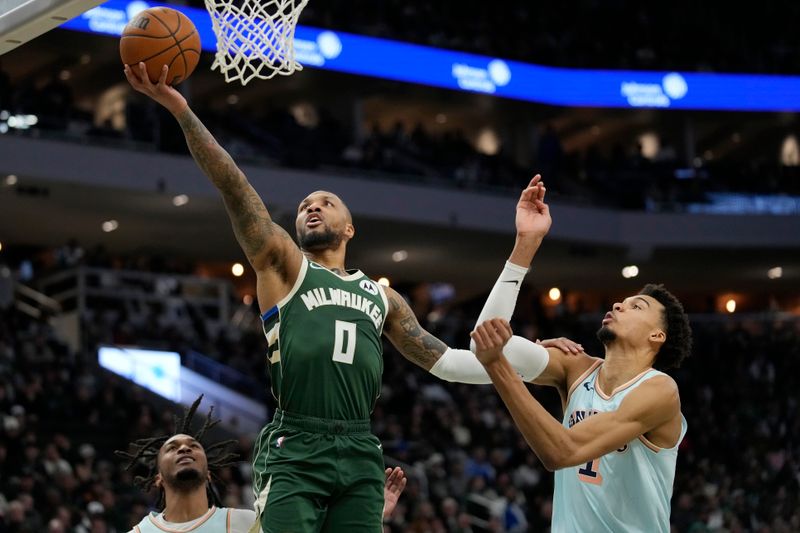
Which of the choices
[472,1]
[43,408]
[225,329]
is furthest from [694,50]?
[43,408]

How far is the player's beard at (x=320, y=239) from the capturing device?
17.7 ft

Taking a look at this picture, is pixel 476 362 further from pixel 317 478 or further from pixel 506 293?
pixel 317 478

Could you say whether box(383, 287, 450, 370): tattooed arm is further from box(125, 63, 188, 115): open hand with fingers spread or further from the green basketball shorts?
box(125, 63, 188, 115): open hand with fingers spread

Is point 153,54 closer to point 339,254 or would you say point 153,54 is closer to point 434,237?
point 339,254

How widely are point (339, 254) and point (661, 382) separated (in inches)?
57.3

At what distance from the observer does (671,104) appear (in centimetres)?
3027

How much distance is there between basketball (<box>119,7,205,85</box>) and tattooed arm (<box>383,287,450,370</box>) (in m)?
1.30

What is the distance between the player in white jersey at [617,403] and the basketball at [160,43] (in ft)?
5.07

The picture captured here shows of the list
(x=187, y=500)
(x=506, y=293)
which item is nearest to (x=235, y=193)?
(x=506, y=293)

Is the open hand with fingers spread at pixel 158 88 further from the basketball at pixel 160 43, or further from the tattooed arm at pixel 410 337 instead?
the tattooed arm at pixel 410 337

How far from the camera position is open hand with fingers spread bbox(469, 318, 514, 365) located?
15.5ft

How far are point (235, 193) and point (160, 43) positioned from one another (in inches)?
26.1

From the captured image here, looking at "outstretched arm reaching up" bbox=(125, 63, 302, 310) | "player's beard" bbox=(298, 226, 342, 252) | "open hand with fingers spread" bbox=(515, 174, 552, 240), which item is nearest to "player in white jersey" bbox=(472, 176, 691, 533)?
"open hand with fingers spread" bbox=(515, 174, 552, 240)

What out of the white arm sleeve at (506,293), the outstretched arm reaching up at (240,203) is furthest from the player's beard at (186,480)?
the white arm sleeve at (506,293)
